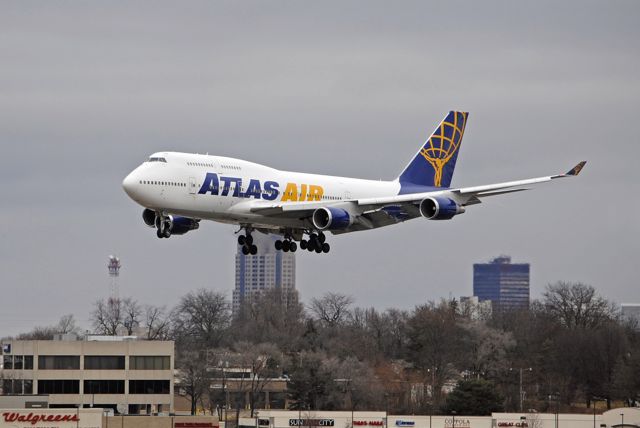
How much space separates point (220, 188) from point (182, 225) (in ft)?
22.6

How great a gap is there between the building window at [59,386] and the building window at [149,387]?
5.43 metres

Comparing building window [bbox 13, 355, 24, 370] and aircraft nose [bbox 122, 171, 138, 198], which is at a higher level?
aircraft nose [bbox 122, 171, 138, 198]

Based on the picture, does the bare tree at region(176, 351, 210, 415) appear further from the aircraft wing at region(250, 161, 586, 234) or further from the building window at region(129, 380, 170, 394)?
the aircraft wing at region(250, 161, 586, 234)

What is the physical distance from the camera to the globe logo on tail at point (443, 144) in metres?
111

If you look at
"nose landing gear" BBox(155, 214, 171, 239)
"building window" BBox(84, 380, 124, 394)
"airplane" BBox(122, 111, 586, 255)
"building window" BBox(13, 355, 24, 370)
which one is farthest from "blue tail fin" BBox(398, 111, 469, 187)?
"building window" BBox(13, 355, 24, 370)

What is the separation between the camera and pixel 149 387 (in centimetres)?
14562

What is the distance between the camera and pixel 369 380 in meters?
153

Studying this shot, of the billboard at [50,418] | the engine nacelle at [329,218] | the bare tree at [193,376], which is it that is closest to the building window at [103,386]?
the bare tree at [193,376]

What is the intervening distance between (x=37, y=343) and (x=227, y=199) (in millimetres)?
61564

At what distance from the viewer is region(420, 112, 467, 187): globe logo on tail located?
111m

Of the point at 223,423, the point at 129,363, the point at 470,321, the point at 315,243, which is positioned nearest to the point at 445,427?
the point at 223,423

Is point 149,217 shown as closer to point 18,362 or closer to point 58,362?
point 58,362

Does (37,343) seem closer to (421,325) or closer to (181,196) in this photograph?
(421,325)

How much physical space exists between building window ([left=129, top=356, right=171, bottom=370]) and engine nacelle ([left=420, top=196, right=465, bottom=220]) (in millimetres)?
57816
